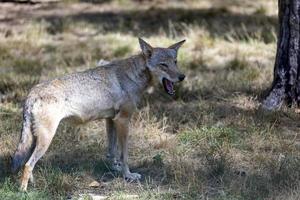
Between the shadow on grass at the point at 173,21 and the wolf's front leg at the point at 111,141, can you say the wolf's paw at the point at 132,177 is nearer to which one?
the wolf's front leg at the point at 111,141

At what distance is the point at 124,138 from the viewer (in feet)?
23.9

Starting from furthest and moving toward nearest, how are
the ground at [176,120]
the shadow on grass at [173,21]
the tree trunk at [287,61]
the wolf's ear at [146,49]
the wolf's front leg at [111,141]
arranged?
1. the shadow on grass at [173,21]
2. the tree trunk at [287,61]
3. the wolf's front leg at [111,141]
4. the wolf's ear at [146,49]
5. the ground at [176,120]

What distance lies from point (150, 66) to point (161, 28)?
860 cm

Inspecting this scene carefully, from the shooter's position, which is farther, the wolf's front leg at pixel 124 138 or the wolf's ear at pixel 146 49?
the wolf's ear at pixel 146 49

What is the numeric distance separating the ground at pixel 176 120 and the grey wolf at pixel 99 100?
14.1 inches

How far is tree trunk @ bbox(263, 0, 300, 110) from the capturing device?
→ 8.96 meters

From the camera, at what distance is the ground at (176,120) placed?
6.84 m

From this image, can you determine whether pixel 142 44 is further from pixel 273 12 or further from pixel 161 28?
pixel 273 12

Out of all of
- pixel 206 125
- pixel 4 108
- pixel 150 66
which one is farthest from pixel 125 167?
pixel 4 108

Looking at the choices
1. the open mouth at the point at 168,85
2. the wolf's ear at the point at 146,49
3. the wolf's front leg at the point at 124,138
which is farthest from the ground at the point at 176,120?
the wolf's ear at the point at 146,49

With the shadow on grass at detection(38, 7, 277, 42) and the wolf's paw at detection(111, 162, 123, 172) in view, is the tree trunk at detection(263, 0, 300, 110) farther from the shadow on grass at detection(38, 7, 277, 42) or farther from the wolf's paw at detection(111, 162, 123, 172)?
the shadow on grass at detection(38, 7, 277, 42)

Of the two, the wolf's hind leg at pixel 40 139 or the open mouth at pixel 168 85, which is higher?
the open mouth at pixel 168 85

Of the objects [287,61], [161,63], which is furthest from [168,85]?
[287,61]

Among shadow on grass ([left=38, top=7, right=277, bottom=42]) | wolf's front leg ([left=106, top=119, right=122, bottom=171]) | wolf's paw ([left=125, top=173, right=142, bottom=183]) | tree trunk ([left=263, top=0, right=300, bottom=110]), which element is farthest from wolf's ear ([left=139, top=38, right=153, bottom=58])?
shadow on grass ([left=38, top=7, right=277, bottom=42])
